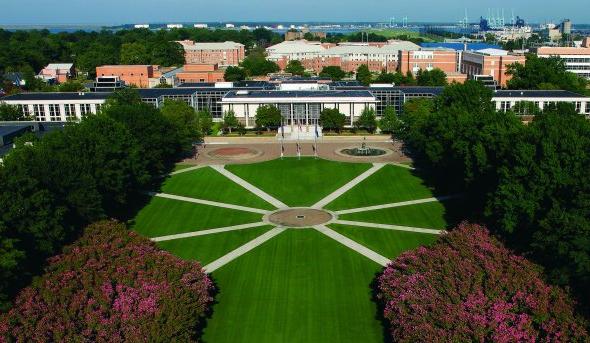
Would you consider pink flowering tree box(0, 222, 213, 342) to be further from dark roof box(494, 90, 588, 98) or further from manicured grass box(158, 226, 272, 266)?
dark roof box(494, 90, 588, 98)

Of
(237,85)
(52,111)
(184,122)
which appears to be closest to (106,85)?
(52,111)

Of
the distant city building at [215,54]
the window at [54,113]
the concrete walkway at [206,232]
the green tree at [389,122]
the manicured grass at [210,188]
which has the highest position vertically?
the distant city building at [215,54]

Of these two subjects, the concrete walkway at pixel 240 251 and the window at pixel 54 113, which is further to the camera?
the window at pixel 54 113

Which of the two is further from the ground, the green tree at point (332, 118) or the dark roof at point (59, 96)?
the dark roof at point (59, 96)

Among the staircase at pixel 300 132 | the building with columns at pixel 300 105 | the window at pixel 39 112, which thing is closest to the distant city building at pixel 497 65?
the building with columns at pixel 300 105

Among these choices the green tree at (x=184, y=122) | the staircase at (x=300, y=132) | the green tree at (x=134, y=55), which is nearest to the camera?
the green tree at (x=184, y=122)

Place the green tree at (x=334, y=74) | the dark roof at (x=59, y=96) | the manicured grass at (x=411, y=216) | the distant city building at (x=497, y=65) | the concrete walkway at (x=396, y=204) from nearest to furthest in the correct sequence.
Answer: the manicured grass at (x=411, y=216) → the concrete walkway at (x=396, y=204) → the dark roof at (x=59, y=96) → the distant city building at (x=497, y=65) → the green tree at (x=334, y=74)

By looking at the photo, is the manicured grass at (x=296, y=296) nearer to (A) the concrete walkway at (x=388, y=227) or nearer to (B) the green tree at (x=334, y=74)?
(A) the concrete walkway at (x=388, y=227)
